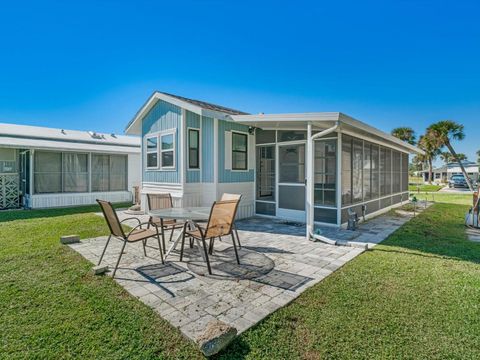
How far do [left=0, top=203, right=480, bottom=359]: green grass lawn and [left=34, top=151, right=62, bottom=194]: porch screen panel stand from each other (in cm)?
878

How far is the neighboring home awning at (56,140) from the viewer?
11.6m

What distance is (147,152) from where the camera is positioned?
32.1 feet

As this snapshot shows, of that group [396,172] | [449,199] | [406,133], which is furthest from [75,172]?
[406,133]

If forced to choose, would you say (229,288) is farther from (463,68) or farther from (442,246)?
(463,68)

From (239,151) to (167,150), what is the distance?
2.45m

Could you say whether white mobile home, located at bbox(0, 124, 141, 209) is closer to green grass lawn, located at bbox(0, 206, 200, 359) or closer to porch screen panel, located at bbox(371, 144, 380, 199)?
green grass lawn, located at bbox(0, 206, 200, 359)

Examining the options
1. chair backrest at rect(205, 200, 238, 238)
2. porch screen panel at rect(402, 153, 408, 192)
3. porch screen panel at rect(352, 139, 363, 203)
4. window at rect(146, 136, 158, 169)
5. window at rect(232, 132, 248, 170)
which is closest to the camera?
chair backrest at rect(205, 200, 238, 238)

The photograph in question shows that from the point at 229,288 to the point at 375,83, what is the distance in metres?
16.7

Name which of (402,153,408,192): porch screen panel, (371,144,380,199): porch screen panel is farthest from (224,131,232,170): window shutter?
(402,153,408,192): porch screen panel

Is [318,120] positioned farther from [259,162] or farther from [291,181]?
[259,162]

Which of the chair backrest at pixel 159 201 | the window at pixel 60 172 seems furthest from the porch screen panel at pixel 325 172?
the window at pixel 60 172

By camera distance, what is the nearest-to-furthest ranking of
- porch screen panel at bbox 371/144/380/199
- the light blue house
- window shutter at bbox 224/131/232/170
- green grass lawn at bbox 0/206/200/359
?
green grass lawn at bbox 0/206/200/359 < the light blue house < window shutter at bbox 224/131/232/170 < porch screen panel at bbox 371/144/380/199

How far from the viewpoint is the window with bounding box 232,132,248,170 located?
336 inches

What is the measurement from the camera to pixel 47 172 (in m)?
12.0
